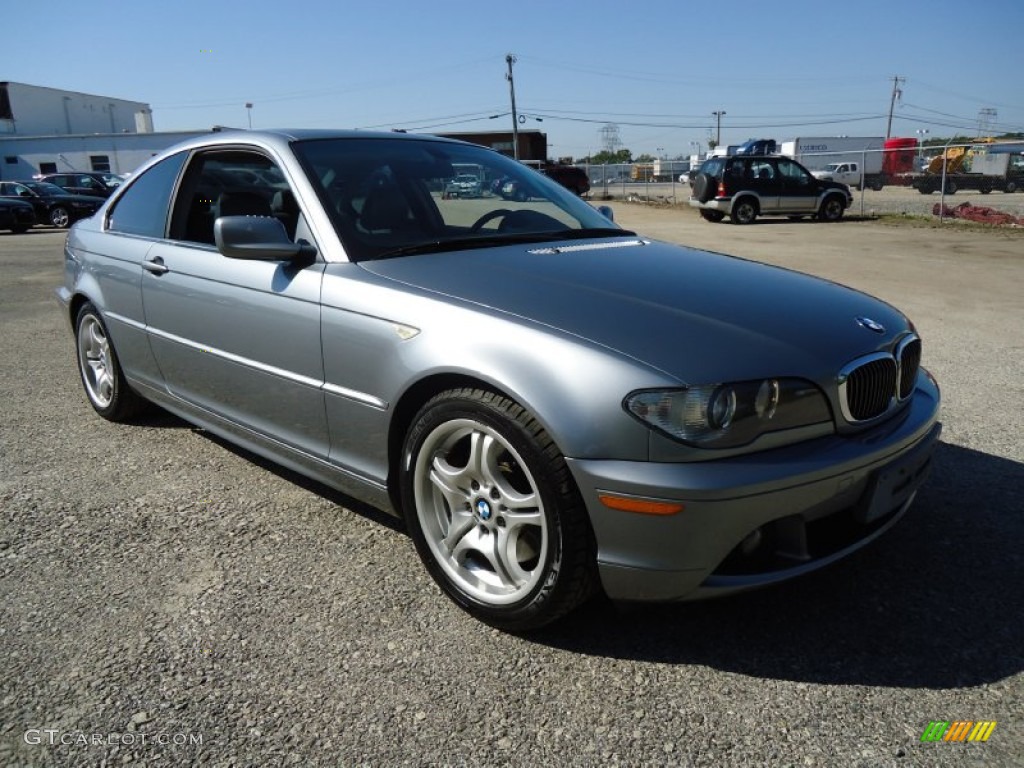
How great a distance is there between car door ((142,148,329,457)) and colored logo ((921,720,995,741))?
2.09 meters

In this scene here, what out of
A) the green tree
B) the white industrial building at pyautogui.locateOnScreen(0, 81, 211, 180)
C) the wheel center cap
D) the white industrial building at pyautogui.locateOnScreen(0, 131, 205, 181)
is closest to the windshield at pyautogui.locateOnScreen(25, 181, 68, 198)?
the white industrial building at pyautogui.locateOnScreen(0, 81, 211, 180)

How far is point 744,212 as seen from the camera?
20.8 metres

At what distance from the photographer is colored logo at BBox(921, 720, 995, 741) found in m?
2.01

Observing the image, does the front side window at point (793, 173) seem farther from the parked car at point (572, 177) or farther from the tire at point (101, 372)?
the tire at point (101, 372)

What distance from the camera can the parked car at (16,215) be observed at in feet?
68.4

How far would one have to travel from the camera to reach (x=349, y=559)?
2980 millimetres

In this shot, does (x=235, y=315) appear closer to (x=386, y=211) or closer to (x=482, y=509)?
(x=386, y=211)

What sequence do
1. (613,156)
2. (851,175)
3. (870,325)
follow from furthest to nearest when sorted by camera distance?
1. (613,156)
2. (851,175)
3. (870,325)

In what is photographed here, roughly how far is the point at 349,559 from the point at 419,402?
28.9 inches

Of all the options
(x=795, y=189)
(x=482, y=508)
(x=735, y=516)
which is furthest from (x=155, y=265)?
(x=795, y=189)

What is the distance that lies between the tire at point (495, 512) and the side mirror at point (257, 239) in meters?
0.86

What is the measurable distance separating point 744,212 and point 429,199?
18.8 meters

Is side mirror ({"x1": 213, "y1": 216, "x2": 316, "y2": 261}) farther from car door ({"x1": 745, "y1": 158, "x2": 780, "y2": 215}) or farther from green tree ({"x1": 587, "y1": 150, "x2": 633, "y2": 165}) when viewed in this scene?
green tree ({"x1": 587, "y1": 150, "x2": 633, "y2": 165})

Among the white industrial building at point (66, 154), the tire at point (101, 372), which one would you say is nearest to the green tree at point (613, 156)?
the white industrial building at point (66, 154)
